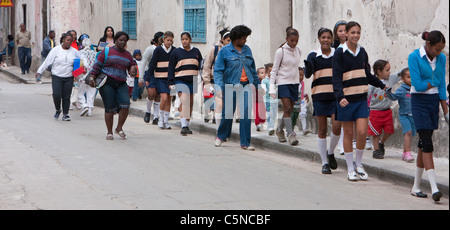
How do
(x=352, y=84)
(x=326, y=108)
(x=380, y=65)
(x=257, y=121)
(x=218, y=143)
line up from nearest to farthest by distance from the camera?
(x=352, y=84)
(x=326, y=108)
(x=380, y=65)
(x=218, y=143)
(x=257, y=121)

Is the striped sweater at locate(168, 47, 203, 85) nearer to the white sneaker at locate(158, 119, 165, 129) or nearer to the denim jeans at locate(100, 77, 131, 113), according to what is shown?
the white sneaker at locate(158, 119, 165, 129)

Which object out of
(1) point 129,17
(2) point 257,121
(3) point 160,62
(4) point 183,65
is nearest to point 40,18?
(1) point 129,17

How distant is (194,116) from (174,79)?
7.76 feet

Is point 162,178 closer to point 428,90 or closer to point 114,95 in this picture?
point 428,90

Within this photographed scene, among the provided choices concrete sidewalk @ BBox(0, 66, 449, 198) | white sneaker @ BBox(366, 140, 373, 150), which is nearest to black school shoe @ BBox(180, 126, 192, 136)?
concrete sidewalk @ BBox(0, 66, 449, 198)

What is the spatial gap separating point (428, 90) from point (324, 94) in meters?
2.16

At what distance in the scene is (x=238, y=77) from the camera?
11.7 metres

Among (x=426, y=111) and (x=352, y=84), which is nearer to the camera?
(x=426, y=111)

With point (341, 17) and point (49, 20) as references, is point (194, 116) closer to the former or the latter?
point (341, 17)

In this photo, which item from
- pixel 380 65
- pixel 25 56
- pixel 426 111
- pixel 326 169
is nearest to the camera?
pixel 426 111

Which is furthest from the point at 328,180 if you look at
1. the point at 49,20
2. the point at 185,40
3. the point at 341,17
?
the point at 49,20

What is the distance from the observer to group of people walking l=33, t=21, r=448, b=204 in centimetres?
791

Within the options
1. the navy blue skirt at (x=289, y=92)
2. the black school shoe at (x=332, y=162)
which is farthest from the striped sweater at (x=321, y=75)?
the navy blue skirt at (x=289, y=92)

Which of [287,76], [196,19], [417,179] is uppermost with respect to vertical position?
[196,19]
